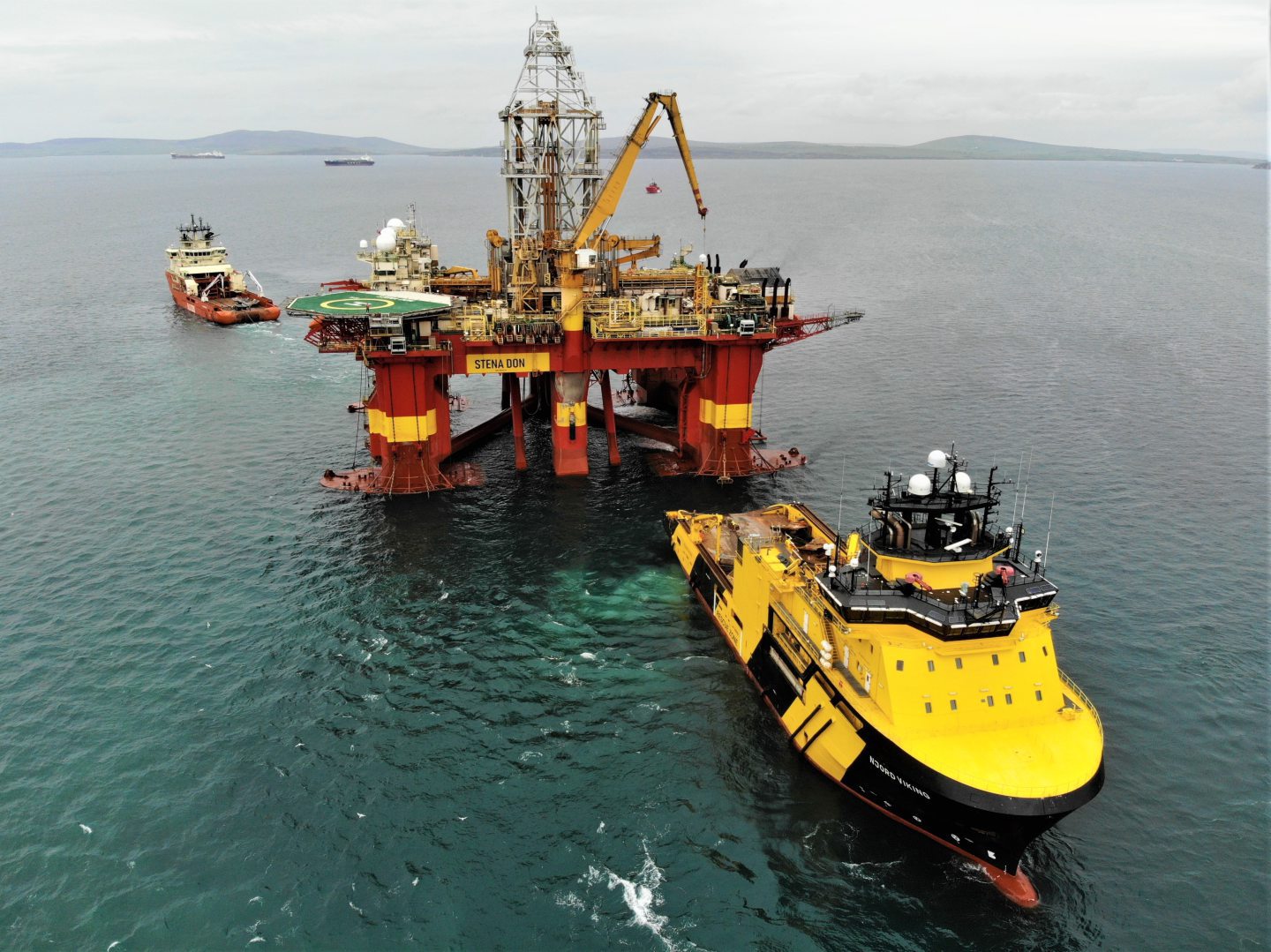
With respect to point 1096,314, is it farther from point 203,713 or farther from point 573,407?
point 203,713

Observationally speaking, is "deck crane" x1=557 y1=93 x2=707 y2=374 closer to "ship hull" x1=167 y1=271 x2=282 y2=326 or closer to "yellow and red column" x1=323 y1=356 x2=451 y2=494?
"yellow and red column" x1=323 y1=356 x2=451 y2=494

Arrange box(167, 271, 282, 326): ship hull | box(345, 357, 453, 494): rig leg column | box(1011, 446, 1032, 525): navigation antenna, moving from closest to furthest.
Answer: box(1011, 446, 1032, 525): navigation antenna
box(345, 357, 453, 494): rig leg column
box(167, 271, 282, 326): ship hull

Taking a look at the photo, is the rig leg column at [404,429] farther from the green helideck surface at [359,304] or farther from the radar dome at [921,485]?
the radar dome at [921,485]

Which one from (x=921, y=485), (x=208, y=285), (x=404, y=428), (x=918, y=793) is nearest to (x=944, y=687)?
(x=918, y=793)

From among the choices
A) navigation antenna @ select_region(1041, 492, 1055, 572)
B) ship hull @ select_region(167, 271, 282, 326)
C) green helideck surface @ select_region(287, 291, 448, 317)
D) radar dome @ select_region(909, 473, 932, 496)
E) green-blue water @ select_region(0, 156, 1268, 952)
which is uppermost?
green helideck surface @ select_region(287, 291, 448, 317)

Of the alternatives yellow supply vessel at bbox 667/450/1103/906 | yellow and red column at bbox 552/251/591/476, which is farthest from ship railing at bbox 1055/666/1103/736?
yellow and red column at bbox 552/251/591/476

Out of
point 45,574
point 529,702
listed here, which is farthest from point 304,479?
point 529,702

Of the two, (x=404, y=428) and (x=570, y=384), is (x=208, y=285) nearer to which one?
(x=404, y=428)

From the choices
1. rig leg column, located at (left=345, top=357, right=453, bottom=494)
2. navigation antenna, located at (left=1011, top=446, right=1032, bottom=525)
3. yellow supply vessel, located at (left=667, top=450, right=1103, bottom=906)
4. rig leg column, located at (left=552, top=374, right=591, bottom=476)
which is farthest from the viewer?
rig leg column, located at (left=552, top=374, right=591, bottom=476)
